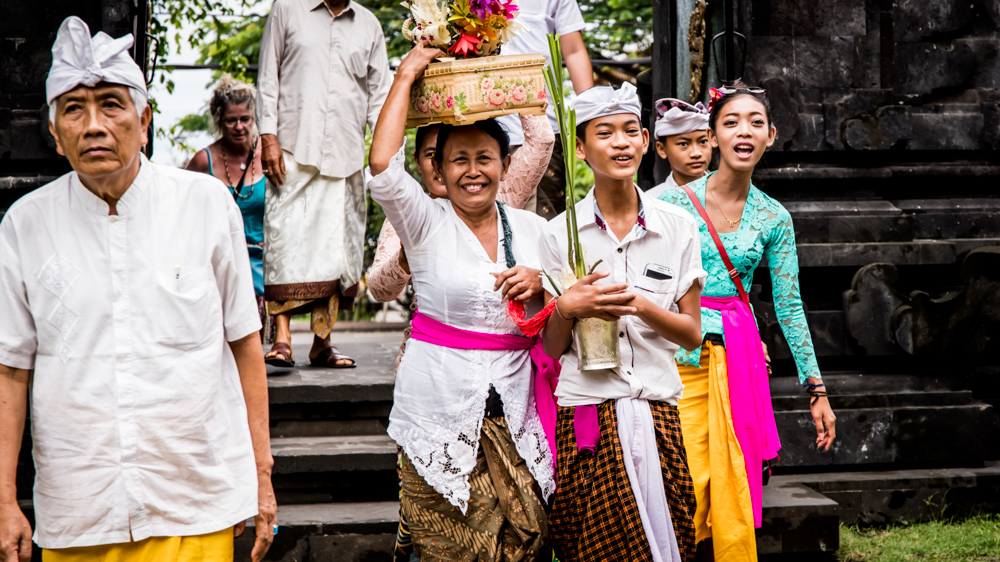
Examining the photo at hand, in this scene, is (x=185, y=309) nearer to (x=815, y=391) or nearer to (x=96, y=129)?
(x=96, y=129)

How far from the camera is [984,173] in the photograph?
584cm

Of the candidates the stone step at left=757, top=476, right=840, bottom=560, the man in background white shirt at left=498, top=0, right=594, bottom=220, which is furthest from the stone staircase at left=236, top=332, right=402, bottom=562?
the stone step at left=757, top=476, right=840, bottom=560

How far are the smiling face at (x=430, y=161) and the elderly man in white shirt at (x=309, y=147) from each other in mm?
2255

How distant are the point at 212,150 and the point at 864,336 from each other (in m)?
4.31

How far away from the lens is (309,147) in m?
5.30

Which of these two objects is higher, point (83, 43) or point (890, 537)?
point (83, 43)

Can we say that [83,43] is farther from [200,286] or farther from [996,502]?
[996,502]

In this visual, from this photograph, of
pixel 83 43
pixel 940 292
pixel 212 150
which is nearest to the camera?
pixel 83 43

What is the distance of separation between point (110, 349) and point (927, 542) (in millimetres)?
4071

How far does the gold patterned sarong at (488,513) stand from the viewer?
285 centimetres

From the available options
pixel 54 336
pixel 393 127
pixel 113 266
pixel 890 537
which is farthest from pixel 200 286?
pixel 890 537

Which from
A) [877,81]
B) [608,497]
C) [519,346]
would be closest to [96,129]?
[519,346]

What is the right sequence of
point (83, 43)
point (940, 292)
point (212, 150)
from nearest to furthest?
point (83, 43) → point (940, 292) → point (212, 150)

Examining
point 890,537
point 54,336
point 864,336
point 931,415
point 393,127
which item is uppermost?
point 393,127
